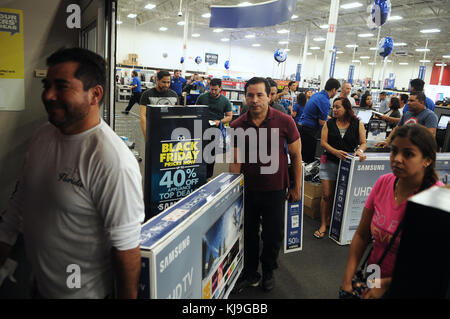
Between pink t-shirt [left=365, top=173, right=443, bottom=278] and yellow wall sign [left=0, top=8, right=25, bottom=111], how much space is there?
3.62 metres

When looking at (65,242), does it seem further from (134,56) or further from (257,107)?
(134,56)

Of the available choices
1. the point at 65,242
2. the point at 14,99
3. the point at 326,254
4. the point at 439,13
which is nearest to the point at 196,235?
the point at 65,242

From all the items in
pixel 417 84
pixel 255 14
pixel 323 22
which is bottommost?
pixel 417 84

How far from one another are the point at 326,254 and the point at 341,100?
1.68m

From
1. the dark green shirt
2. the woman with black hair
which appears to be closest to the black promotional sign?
the woman with black hair

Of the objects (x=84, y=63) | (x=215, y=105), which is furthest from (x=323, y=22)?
(x=84, y=63)

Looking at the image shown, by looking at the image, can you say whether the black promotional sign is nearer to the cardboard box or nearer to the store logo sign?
the store logo sign

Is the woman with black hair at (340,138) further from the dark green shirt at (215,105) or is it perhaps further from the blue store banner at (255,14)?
the blue store banner at (255,14)

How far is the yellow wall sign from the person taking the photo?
3.22 m

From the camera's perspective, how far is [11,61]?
10.9ft

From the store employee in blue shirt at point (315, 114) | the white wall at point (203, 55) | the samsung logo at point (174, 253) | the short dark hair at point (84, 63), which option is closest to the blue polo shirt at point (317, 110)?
the store employee in blue shirt at point (315, 114)

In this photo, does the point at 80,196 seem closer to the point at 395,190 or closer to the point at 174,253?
the point at 174,253

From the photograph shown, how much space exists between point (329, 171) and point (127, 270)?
9.98 feet

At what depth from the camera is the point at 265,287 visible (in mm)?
2629
